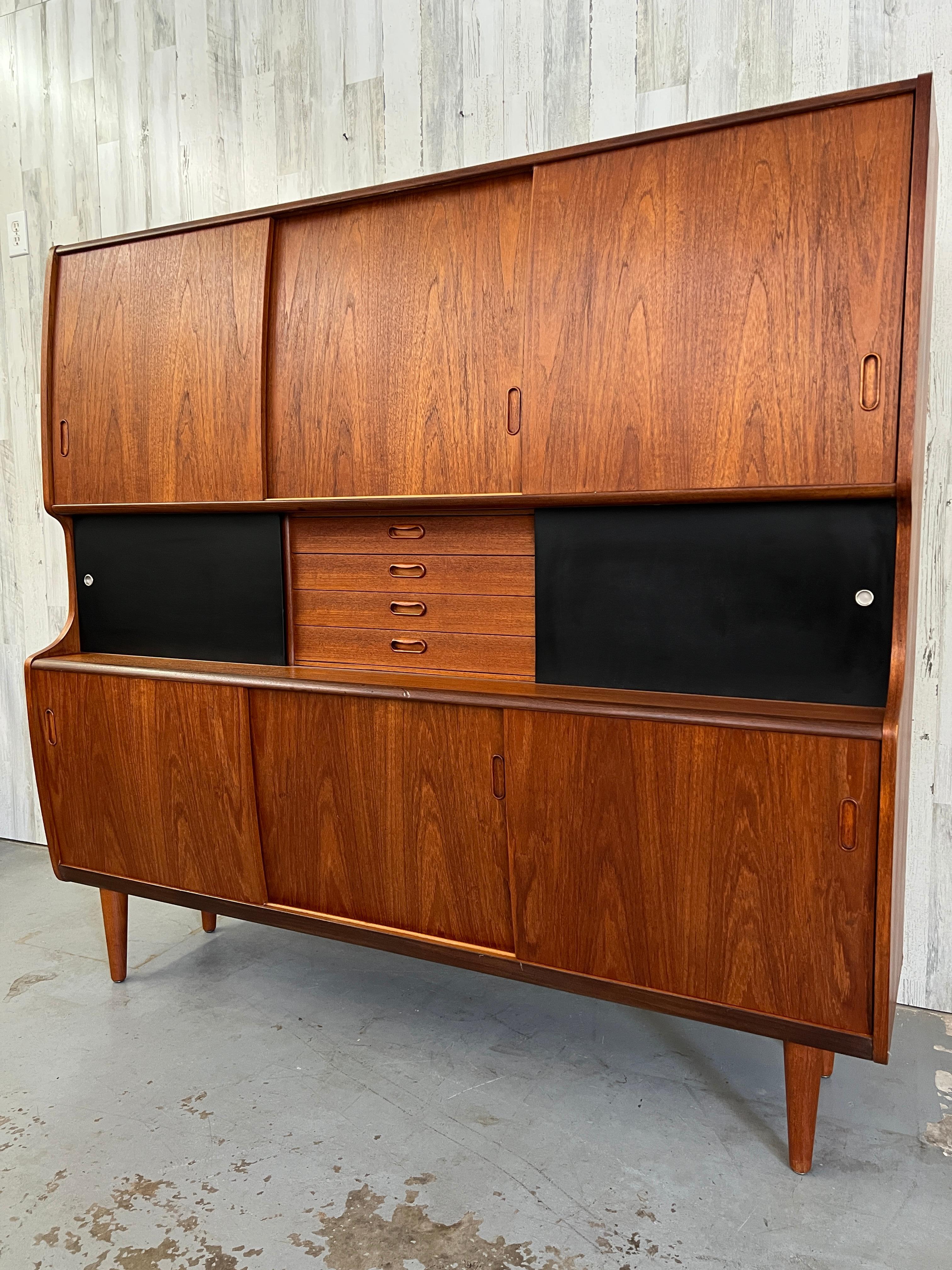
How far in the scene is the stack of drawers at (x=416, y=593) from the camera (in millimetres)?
1917

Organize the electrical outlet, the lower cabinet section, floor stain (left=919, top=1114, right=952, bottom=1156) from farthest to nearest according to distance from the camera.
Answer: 1. the electrical outlet
2. floor stain (left=919, top=1114, right=952, bottom=1156)
3. the lower cabinet section

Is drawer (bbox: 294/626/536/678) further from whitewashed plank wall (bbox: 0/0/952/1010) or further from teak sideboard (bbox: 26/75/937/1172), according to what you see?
whitewashed plank wall (bbox: 0/0/952/1010)

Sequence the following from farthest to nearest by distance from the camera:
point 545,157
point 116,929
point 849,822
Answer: point 116,929 < point 545,157 < point 849,822

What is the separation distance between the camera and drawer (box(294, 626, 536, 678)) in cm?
193

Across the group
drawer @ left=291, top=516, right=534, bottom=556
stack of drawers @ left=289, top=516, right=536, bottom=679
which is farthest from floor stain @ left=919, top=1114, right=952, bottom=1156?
drawer @ left=291, top=516, right=534, bottom=556

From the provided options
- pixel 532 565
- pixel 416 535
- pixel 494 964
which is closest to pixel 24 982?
pixel 494 964

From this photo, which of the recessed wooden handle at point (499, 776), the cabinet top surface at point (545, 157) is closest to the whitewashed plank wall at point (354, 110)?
the cabinet top surface at point (545, 157)

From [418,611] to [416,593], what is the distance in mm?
43

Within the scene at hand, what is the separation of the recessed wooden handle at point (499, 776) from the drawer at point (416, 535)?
44 centimetres

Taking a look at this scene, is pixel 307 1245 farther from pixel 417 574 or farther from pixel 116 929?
pixel 417 574

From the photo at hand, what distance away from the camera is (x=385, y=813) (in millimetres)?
1922

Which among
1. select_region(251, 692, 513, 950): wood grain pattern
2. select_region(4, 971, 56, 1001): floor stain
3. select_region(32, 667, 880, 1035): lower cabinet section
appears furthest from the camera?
select_region(4, 971, 56, 1001): floor stain

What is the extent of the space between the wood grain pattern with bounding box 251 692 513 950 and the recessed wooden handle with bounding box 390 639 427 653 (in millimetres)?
195

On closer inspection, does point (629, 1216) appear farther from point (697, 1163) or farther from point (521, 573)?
point (521, 573)
